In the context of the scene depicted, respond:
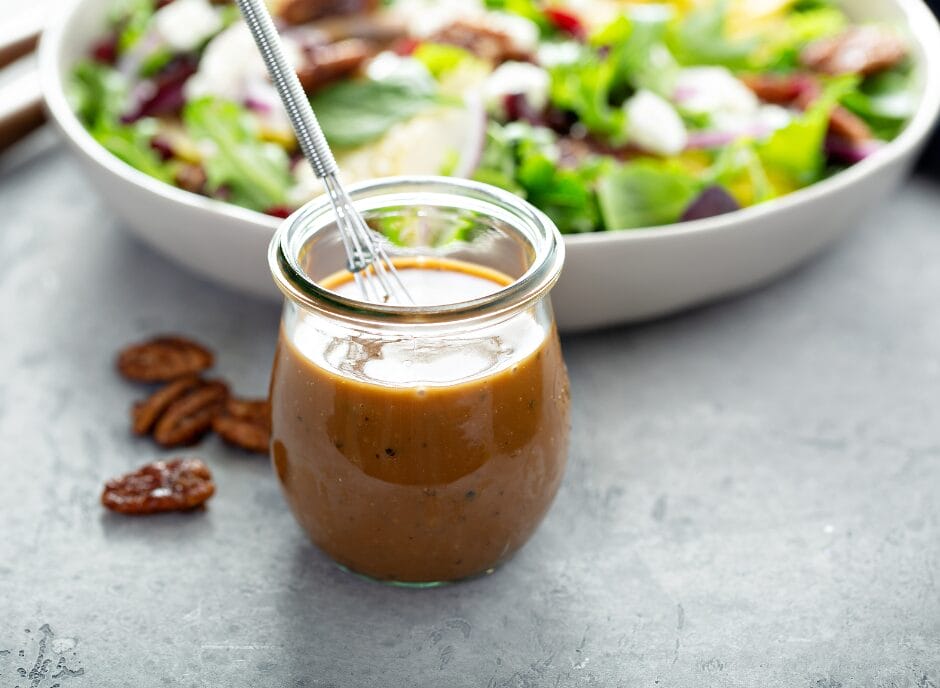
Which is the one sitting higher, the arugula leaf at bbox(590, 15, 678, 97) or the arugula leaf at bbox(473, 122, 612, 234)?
the arugula leaf at bbox(473, 122, 612, 234)

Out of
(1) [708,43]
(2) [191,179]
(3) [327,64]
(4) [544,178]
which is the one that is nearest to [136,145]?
(2) [191,179]

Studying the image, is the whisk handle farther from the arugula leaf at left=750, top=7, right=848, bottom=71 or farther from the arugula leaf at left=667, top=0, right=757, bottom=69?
the arugula leaf at left=750, top=7, right=848, bottom=71

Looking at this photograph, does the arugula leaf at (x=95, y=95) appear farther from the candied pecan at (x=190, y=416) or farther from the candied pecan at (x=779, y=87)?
the candied pecan at (x=779, y=87)

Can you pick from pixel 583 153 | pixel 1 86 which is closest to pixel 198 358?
pixel 583 153

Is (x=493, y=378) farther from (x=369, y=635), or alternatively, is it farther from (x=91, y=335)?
(x=91, y=335)

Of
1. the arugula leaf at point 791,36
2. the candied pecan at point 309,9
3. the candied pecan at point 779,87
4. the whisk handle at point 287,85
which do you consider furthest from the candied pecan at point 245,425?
the arugula leaf at point 791,36

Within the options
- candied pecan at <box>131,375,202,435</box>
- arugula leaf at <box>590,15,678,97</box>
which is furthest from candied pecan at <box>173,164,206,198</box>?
arugula leaf at <box>590,15,678,97</box>
